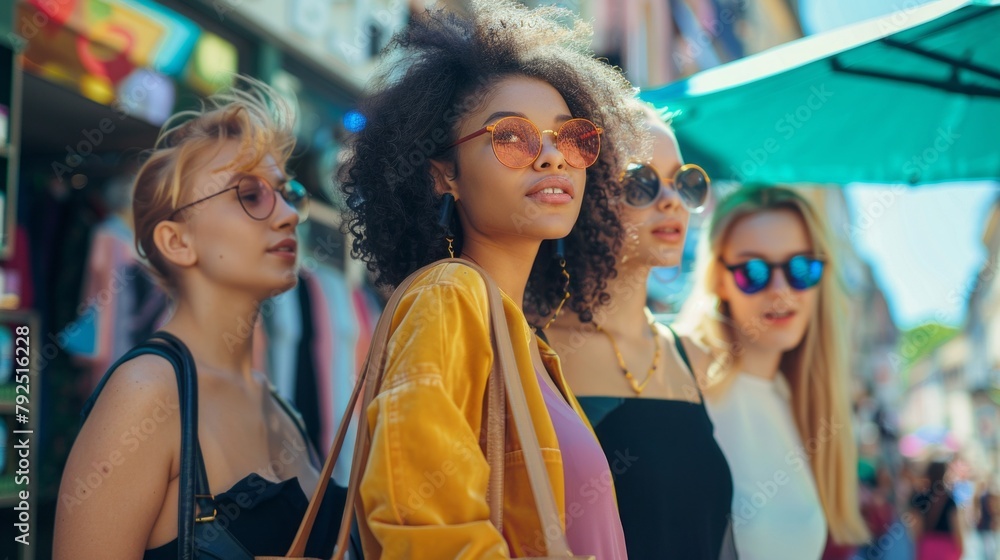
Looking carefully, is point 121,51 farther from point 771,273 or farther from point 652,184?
point 771,273

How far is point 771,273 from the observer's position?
3254 mm

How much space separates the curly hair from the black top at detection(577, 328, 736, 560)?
2.26 ft

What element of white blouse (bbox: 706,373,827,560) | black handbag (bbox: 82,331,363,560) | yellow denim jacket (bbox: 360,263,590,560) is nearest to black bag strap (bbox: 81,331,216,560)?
black handbag (bbox: 82,331,363,560)

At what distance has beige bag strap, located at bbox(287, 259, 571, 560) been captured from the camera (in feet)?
4.99

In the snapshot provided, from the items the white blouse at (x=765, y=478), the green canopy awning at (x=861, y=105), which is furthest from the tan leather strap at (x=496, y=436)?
the green canopy awning at (x=861, y=105)

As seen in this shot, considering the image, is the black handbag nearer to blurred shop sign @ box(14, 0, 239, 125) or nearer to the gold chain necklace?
the gold chain necklace

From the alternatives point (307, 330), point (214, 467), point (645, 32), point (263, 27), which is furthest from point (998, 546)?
point (214, 467)

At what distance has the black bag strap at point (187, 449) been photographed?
77.6 inches

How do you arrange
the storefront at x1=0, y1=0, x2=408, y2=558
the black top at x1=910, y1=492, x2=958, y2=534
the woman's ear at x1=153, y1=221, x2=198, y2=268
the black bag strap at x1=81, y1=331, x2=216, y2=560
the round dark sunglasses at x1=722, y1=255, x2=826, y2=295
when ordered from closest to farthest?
the black bag strap at x1=81, y1=331, x2=216, y2=560 < the woman's ear at x1=153, y1=221, x2=198, y2=268 < the round dark sunglasses at x1=722, y1=255, x2=826, y2=295 < the storefront at x1=0, y1=0, x2=408, y2=558 < the black top at x1=910, y1=492, x2=958, y2=534

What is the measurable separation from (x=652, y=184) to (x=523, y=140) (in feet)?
2.95

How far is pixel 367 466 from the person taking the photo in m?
1.51

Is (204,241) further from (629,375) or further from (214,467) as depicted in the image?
(629,375)

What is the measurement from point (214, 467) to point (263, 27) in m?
3.36

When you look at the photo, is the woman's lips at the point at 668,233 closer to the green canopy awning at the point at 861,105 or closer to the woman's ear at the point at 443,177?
the green canopy awning at the point at 861,105
